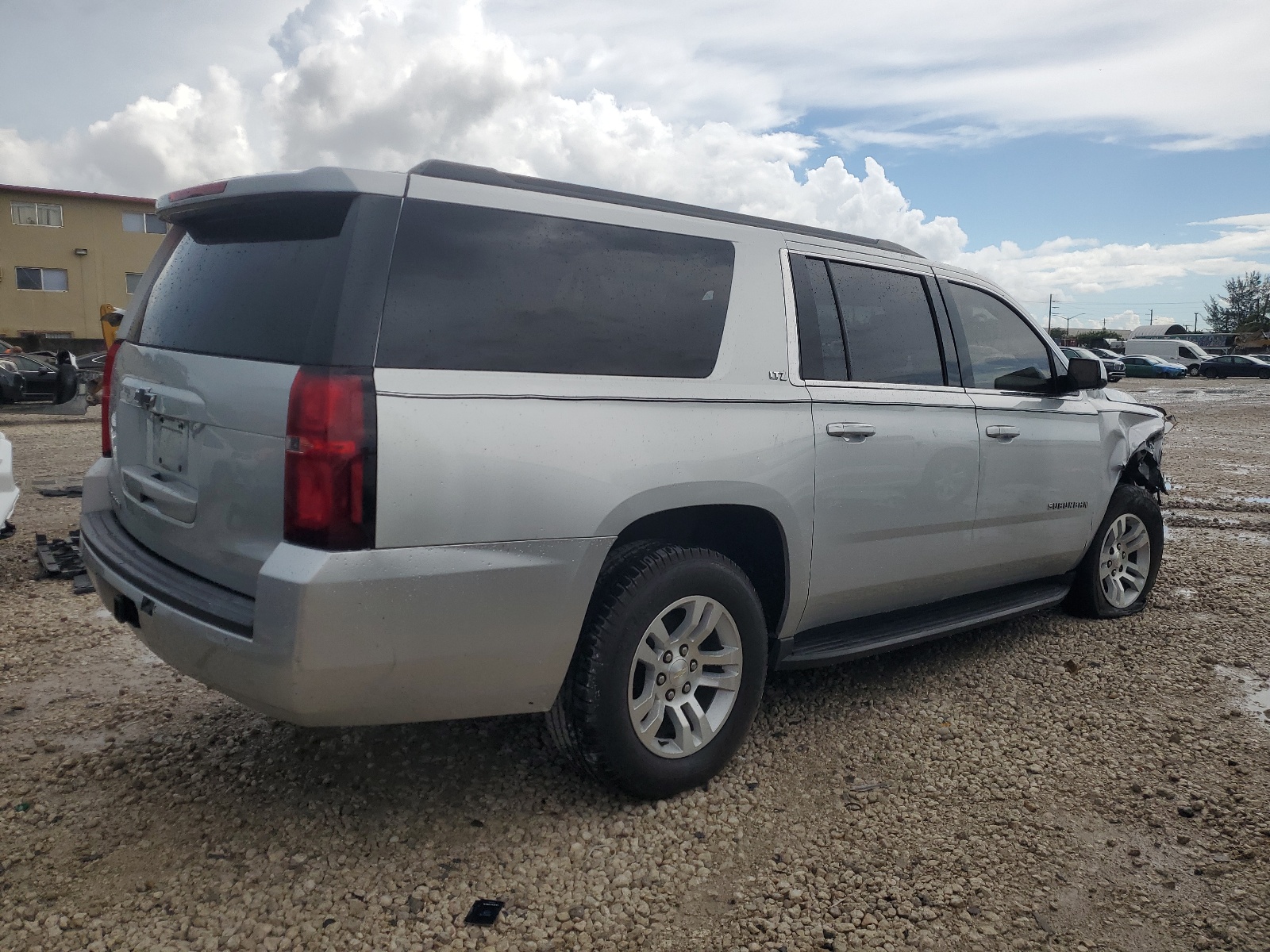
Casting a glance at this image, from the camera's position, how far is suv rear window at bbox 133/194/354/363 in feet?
8.03

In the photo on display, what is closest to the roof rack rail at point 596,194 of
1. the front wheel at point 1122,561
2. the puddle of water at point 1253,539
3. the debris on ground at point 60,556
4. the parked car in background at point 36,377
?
the front wheel at point 1122,561

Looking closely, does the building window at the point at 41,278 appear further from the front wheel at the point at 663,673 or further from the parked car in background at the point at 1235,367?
the parked car in background at the point at 1235,367

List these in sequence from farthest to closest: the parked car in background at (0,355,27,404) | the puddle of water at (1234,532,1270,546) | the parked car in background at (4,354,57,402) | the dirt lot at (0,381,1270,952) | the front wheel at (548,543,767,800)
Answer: the parked car in background at (4,354,57,402)
the parked car in background at (0,355,27,404)
the puddle of water at (1234,532,1270,546)
the front wheel at (548,543,767,800)
the dirt lot at (0,381,1270,952)

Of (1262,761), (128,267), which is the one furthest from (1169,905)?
(128,267)

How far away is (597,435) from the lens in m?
2.67

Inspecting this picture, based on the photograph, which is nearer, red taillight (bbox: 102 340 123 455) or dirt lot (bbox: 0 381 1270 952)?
dirt lot (bbox: 0 381 1270 952)

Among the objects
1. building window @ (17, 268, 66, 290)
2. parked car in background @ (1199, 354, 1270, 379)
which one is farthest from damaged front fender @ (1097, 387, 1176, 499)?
parked car in background @ (1199, 354, 1270, 379)

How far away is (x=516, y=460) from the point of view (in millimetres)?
2502

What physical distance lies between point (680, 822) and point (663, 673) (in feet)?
1.51

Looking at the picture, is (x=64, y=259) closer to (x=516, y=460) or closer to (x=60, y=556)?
(x=60, y=556)

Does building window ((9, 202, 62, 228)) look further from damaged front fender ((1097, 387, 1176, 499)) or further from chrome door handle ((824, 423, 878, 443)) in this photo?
chrome door handle ((824, 423, 878, 443))

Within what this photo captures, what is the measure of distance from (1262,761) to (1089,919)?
136 centimetres

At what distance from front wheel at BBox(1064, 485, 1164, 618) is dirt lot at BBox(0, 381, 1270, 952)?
699 mm

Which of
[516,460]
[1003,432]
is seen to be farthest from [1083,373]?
[516,460]
